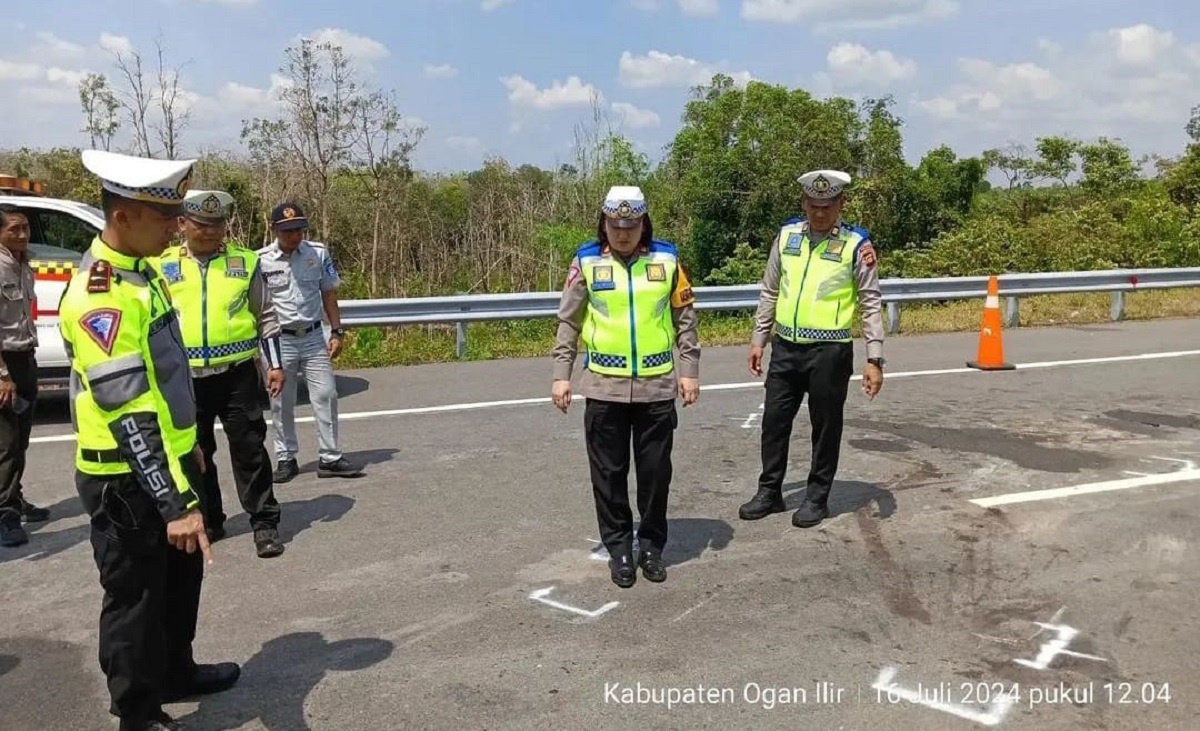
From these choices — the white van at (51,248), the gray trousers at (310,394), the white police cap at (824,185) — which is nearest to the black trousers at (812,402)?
the white police cap at (824,185)

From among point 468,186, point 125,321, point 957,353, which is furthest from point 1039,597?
point 468,186

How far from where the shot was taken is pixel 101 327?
9.33 ft

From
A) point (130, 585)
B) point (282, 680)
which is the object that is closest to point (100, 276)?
point (130, 585)

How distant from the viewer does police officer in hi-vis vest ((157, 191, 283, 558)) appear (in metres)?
4.95

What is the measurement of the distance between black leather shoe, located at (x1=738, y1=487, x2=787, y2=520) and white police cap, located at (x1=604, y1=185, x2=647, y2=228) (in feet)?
6.45

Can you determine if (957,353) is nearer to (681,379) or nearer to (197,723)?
(681,379)

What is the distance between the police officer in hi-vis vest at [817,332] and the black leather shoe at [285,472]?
3.04 m

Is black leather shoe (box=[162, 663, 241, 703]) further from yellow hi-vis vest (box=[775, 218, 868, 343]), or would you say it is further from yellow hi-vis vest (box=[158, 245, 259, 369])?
yellow hi-vis vest (box=[775, 218, 868, 343])

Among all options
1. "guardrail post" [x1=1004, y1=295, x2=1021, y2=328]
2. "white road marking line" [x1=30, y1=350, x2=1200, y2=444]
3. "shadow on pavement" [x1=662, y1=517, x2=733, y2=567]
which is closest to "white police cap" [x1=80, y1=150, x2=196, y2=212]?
"shadow on pavement" [x1=662, y1=517, x2=733, y2=567]

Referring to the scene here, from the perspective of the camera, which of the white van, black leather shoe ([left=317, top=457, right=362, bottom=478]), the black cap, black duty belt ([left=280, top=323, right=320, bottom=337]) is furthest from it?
the white van

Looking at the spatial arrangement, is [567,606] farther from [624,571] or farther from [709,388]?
[709,388]

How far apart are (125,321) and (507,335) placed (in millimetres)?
10210

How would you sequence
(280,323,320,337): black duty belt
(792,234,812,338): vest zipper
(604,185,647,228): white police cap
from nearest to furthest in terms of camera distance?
(604,185,647,228): white police cap
(792,234,812,338): vest zipper
(280,323,320,337): black duty belt

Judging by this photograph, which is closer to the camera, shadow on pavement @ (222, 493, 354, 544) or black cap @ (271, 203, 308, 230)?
shadow on pavement @ (222, 493, 354, 544)
